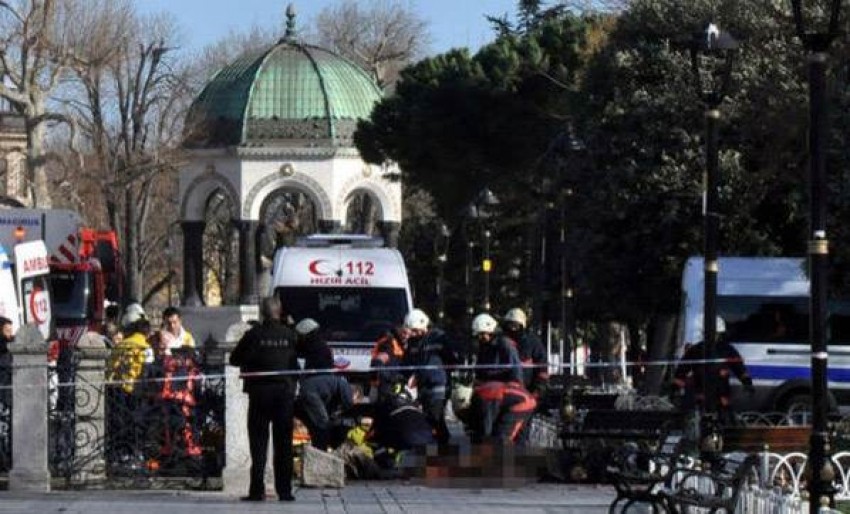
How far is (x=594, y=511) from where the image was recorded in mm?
20391

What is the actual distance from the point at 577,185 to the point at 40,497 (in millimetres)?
25821

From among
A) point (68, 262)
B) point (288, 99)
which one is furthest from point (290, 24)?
point (68, 262)

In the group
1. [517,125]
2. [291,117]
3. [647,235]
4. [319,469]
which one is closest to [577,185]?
[647,235]

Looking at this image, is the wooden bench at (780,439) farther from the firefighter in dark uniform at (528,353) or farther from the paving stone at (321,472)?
the paving stone at (321,472)

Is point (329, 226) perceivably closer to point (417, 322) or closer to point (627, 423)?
point (417, 322)

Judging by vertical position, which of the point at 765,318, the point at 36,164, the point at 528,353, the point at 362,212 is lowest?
the point at 528,353

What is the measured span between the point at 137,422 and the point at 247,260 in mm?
53336

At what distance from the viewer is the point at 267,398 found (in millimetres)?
21062

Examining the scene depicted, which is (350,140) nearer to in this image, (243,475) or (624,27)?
(624,27)

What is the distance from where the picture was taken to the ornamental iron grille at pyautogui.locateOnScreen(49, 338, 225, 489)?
22.2 m

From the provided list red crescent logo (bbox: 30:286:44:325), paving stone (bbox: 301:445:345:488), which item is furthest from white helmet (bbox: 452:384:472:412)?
red crescent logo (bbox: 30:286:44:325)

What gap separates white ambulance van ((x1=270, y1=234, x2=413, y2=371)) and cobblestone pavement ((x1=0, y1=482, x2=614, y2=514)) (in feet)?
35.4

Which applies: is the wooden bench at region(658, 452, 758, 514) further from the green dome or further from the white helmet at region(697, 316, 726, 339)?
the green dome

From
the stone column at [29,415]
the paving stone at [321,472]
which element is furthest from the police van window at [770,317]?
the stone column at [29,415]
